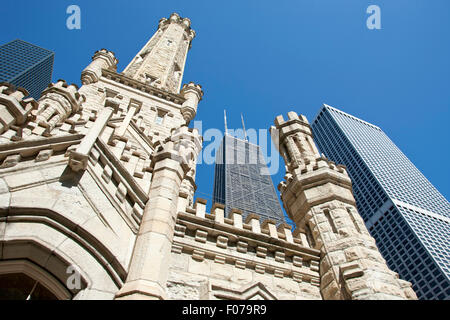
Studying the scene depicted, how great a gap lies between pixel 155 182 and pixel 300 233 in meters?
4.57

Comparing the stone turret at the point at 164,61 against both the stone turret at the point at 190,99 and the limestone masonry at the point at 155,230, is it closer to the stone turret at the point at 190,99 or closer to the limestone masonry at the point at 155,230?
the stone turret at the point at 190,99

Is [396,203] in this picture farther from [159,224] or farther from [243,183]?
[159,224]

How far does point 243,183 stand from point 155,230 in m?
111

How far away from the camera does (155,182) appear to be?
8.04 metres

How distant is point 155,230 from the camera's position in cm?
668

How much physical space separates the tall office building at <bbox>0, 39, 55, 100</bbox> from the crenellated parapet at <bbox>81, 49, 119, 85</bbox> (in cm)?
9751

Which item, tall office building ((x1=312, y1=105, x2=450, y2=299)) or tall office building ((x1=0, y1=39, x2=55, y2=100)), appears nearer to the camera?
tall office building ((x1=312, y1=105, x2=450, y2=299))

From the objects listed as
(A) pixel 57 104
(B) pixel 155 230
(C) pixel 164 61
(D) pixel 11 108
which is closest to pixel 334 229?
(B) pixel 155 230

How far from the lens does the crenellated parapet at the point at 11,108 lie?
11095 mm

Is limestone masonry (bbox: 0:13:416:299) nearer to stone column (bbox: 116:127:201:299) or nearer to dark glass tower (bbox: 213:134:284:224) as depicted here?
stone column (bbox: 116:127:201:299)

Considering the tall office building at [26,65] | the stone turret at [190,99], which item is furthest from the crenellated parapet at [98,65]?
the tall office building at [26,65]

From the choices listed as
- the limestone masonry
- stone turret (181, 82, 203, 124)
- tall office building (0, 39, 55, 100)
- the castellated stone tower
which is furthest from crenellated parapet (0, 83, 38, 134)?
tall office building (0, 39, 55, 100)

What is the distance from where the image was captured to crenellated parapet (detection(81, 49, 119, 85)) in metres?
23.2
